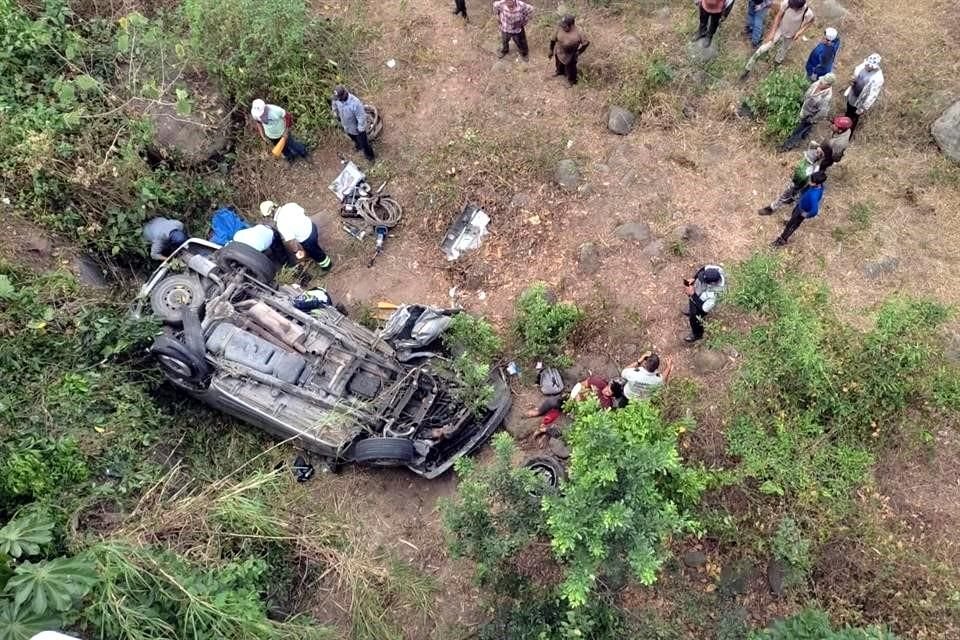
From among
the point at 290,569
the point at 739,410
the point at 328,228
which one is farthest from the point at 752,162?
the point at 290,569

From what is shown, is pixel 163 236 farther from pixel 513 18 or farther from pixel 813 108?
pixel 813 108

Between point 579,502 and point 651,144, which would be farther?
point 651,144

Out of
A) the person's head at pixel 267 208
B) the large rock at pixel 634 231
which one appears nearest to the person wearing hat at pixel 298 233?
the person's head at pixel 267 208

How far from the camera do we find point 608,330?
8555mm

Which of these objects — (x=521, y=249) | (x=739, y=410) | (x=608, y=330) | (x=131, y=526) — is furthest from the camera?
(x=521, y=249)

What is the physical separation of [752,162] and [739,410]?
411cm

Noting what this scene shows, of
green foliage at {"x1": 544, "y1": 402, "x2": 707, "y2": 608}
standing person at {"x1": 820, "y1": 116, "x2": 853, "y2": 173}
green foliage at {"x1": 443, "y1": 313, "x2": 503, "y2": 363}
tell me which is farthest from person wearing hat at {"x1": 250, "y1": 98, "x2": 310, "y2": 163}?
standing person at {"x1": 820, "y1": 116, "x2": 853, "y2": 173}

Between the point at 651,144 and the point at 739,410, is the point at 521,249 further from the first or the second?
the point at 739,410

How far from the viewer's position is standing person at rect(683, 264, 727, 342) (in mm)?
7500

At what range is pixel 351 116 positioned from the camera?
9.56 meters

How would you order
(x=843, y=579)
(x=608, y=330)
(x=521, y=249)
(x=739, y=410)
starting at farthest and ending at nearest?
(x=521, y=249) < (x=608, y=330) < (x=739, y=410) < (x=843, y=579)

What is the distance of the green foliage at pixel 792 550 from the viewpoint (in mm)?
6445

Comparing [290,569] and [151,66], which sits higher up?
[151,66]

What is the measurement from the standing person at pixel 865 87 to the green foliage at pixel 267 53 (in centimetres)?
777
